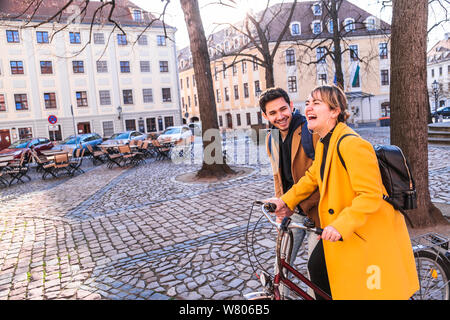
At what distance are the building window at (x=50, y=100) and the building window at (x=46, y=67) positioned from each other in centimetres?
223

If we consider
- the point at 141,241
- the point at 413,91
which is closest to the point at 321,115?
the point at 413,91

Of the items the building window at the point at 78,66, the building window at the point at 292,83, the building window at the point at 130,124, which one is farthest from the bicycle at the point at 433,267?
the building window at the point at 292,83

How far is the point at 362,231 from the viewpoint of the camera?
200 cm

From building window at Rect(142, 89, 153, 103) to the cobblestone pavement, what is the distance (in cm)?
3218

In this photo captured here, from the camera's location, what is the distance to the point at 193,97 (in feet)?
212

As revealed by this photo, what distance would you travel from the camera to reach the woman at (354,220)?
6.33 ft

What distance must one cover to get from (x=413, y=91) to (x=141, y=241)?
4387 mm

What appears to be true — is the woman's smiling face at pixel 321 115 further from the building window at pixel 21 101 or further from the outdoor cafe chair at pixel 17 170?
the building window at pixel 21 101

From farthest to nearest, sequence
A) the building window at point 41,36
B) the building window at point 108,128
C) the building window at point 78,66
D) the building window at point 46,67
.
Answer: the building window at point 108,128, the building window at point 78,66, the building window at point 46,67, the building window at point 41,36

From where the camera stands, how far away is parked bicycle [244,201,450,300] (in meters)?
2.33

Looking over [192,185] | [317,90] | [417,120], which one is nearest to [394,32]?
[417,120]

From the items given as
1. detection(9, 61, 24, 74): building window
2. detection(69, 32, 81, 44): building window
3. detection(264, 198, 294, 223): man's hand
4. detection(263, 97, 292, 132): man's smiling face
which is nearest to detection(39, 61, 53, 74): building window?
detection(9, 61, 24, 74): building window

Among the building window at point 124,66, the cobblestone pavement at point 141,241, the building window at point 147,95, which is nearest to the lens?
the cobblestone pavement at point 141,241

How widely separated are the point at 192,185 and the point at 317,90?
26.5 ft
